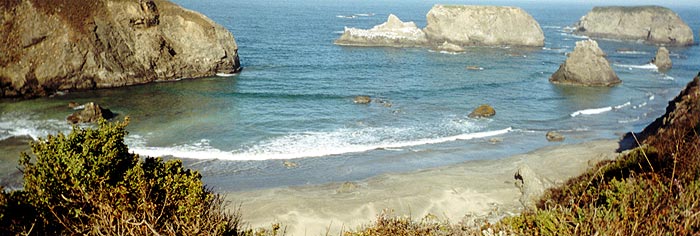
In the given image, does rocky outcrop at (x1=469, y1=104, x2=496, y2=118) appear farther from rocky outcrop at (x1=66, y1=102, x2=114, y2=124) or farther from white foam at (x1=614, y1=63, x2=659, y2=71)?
white foam at (x1=614, y1=63, x2=659, y2=71)

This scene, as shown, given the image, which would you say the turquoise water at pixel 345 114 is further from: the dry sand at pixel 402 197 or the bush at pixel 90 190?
the bush at pixel 90 190

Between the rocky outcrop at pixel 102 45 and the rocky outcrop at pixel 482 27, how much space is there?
59467 mm

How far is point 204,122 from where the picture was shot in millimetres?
42094

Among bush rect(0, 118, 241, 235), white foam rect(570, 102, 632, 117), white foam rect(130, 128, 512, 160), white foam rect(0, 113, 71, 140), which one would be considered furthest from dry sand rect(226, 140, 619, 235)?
white foam rect(0, 113, 71, 140)

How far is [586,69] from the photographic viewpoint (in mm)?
A: 64375

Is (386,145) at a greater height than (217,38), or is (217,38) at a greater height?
(217,38)

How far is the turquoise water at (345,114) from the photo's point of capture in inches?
1332

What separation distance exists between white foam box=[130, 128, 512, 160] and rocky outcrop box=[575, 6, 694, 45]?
10655 centimetres

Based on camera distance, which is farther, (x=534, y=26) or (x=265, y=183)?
(x=534, y=26)

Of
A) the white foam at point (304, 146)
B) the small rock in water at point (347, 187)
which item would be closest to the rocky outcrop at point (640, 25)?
the white foam at point (304, 146)

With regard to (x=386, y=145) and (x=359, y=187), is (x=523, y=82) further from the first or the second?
(x=359, y=187)

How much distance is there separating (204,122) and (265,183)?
49.8 feet

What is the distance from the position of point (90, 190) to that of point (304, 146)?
23202 millimetres

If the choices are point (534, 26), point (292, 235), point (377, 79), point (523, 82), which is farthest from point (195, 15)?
point (534, 26)
